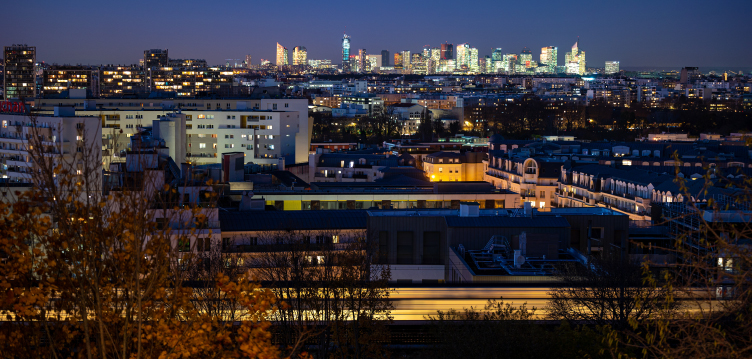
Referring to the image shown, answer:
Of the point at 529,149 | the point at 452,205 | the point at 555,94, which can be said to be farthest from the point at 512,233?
the point at 555,94

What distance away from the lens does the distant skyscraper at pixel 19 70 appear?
202ft

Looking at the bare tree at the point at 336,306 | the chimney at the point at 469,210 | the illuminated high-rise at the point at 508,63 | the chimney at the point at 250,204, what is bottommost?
the bare tree at the point at 336,306

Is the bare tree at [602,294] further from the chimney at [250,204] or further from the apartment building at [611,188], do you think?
the apartment building at [611,188]

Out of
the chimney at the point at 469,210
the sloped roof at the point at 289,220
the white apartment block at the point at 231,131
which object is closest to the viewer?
the chimney at the point at 469,210

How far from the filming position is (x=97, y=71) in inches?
2854

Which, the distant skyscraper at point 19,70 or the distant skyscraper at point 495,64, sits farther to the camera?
the distant skyscraper at point 495,64

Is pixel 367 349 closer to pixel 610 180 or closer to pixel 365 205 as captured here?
pixel 365 205

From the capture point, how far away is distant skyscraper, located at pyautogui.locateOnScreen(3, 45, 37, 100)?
61688mm

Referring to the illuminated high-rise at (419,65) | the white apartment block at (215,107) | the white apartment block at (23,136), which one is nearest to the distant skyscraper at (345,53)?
the illuminated high-rise at (419,65)

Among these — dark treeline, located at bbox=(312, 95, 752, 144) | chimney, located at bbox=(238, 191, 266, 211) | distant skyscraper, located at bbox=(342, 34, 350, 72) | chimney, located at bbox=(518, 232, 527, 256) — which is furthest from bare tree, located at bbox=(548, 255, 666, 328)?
distant skyscraper, located at bbox=(342, 34, 350, 72)

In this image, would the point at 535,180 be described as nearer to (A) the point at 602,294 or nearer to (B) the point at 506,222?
(B) the point at 506,222

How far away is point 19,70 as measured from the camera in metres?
62.5

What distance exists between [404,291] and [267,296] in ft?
16.8

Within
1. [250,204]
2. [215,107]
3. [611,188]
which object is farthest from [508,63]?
[250,204]
